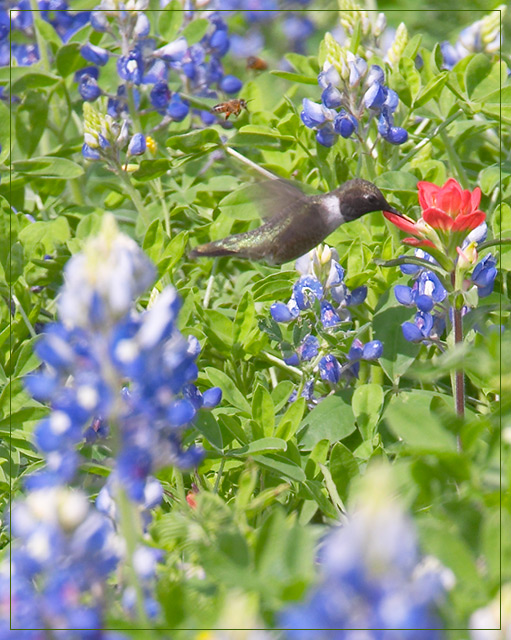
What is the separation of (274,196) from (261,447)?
91cm

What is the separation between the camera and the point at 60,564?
3.46ft

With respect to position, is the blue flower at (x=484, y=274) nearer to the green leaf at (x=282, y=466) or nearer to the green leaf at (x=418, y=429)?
the green leaf at (x=282, y=466)

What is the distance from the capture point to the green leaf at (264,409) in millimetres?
2025

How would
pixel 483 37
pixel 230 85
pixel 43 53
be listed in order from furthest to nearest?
1. pixel 230 85
2. pixel 43 53
3. pixel 483 37

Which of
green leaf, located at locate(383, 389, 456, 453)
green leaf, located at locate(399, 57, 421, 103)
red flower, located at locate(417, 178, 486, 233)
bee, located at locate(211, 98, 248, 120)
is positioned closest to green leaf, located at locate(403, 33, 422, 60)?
green leaf, located at locate(399, 57, 421, 103)

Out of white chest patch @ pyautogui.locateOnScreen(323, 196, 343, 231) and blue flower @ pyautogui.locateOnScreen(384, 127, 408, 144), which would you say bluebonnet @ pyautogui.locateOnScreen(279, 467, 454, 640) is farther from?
blue flower @ pyautogui.locateOnScreen(384, 127, 408, 144)

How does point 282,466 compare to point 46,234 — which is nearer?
point 282,466

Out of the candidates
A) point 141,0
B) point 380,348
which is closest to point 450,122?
point 380,348

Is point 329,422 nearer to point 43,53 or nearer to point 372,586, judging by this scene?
point 372,586

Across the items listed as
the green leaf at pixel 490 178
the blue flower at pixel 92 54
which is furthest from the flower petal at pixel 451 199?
the blue flower at pixel 92 54

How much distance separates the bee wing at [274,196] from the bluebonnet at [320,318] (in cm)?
23

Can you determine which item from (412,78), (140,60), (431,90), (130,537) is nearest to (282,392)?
(431,90)

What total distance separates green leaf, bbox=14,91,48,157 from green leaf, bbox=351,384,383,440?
1.47 m

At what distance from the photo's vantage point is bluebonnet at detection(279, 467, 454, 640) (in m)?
0.80
